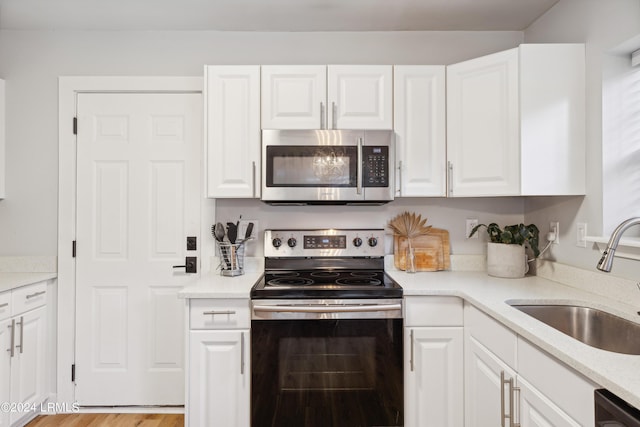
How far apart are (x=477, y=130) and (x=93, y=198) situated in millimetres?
2328

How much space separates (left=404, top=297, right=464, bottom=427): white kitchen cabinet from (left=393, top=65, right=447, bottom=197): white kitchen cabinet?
645 mm

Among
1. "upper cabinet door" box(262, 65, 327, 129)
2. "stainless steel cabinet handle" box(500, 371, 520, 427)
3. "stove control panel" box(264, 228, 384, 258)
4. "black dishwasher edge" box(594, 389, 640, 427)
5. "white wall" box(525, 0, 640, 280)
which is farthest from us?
"stove control panel" box(264, 228, 384, 258)

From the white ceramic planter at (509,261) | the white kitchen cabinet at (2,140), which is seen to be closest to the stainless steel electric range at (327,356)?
the white ceramic planter at (509,261)

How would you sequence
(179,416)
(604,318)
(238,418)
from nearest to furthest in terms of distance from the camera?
(604,318) < (238,418) < (179,416)

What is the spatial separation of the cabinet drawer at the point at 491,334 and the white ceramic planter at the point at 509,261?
456mm

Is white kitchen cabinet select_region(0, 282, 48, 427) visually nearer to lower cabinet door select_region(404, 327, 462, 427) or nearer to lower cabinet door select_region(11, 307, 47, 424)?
lower cabinet door select_region(11, 307, 47, 424)

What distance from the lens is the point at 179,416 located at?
217 cm

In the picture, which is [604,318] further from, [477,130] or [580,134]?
[477,130]

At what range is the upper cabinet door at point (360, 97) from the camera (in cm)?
198

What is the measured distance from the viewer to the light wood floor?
2.07 m

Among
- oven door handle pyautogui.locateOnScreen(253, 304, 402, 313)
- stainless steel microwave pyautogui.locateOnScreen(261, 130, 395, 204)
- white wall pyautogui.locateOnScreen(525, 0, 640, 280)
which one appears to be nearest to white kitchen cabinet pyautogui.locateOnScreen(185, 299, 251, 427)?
oven door handle pyautogui.locateOnScreen(253, 304, 402, 313)

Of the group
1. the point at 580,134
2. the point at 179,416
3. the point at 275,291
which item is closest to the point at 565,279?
the point at 580,134

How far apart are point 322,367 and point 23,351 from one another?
168 centimetres

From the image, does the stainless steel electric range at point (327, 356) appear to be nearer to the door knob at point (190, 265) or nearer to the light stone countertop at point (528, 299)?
the light stone countertop at point (528, 299)
